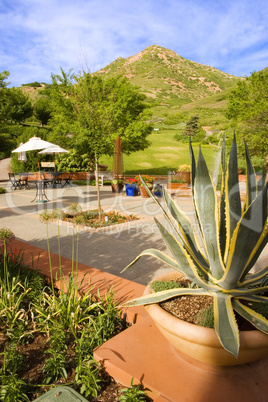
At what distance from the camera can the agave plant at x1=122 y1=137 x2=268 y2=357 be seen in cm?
133

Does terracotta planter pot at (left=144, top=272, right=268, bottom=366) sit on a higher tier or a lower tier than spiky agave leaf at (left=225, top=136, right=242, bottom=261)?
lower

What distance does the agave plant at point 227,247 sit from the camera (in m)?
1.33

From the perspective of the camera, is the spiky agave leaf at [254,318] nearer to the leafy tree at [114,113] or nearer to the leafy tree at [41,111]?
the leafy tree at [114,113]

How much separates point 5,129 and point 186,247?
2198 centimetres

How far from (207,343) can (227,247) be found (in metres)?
0.50

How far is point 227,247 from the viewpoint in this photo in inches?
59.6

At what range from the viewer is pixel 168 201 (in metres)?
1.97

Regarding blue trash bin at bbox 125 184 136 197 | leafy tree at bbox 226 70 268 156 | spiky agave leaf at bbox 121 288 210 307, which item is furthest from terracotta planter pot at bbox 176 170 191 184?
spiky agave leaf at bbox 121 288 210 307

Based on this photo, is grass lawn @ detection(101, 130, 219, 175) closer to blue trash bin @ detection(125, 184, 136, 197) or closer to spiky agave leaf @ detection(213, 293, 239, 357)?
blue trash bin @ detection(125, 184, 136, 197)

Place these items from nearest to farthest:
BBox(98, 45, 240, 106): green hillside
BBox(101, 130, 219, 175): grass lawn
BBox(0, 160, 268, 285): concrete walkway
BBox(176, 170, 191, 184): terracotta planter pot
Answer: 1. BBox(0, 160, 268, 285): concrete walkway
2. BBox(176, 170, 191, 184): terracotta planter pot
3. BBox(101, 130, 219, 175): grass lawn
4. BBox(98, 45, 240, 106): green hillside

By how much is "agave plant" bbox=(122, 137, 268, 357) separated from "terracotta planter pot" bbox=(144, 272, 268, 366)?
0.08m

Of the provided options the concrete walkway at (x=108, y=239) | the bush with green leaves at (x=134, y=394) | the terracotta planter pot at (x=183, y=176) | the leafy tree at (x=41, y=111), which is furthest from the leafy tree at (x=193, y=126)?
the bush with green leaves at (x=134, y=394)

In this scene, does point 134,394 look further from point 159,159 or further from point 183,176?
point 159,159

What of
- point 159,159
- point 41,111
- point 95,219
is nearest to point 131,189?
point 95,219
